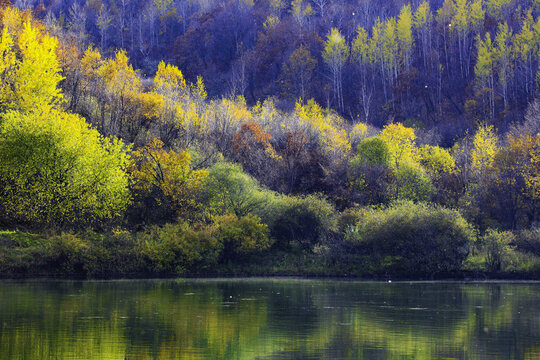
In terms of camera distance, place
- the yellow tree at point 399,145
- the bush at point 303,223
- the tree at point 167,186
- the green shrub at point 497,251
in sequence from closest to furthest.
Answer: the green shrub at point 497,251
the bush at point 303,223
the tree at point 167,186
the yellow tree at point 399,145

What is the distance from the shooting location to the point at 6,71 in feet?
205

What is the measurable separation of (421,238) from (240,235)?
1336 centimetres

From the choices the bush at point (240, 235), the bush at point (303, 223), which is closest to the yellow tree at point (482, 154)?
the bush at point (303, 223)

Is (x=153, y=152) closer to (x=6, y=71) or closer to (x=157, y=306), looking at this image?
(x=6, y=71)

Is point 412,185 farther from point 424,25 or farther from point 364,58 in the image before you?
point 424,25

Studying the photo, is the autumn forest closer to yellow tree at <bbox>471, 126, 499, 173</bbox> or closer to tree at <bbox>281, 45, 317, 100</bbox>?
yellow tree at <bbox>471, 126, 499, 173</bbox>

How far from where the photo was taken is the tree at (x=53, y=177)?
2009 inches

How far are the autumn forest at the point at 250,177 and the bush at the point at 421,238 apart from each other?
109 mm

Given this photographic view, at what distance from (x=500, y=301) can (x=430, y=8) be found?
121m

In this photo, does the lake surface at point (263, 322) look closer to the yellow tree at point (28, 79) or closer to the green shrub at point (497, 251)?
the green shrub at point (497, 251)

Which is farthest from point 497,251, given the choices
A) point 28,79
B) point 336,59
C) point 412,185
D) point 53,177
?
point 336,59

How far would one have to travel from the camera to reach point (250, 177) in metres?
59.6

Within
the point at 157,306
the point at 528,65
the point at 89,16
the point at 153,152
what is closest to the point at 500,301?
the point at 157,306

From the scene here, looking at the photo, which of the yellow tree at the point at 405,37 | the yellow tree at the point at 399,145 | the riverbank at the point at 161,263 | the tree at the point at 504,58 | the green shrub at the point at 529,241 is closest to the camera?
the riverbank at the point at 161,263
